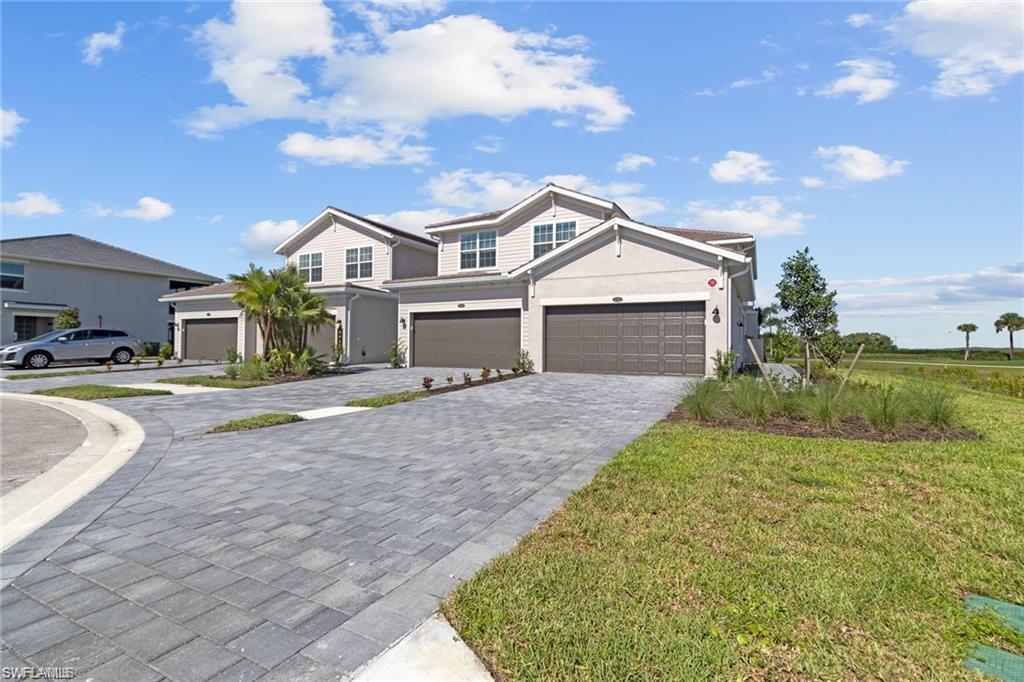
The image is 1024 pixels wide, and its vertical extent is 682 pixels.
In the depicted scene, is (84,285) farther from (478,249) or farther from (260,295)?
(478,249)

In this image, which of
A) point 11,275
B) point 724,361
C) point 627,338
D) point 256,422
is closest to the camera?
point 256,422

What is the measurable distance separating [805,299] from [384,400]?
104ft

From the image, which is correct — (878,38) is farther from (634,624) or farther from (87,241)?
(87,241)

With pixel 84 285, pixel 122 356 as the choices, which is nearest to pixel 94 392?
pixel 122 356

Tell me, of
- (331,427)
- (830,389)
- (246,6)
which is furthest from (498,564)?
(246,6)

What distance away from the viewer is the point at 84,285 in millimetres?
32031

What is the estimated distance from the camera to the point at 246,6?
8797 mm

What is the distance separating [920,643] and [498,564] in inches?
92.4

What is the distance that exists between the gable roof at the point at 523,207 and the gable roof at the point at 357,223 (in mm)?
2254

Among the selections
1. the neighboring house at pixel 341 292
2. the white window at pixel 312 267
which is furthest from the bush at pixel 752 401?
the white window at pixel 312 267

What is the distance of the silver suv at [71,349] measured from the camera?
66.3 ft

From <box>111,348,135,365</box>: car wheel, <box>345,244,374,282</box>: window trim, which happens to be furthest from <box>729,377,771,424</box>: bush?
<box>111,348,135,365</box>: car wheel

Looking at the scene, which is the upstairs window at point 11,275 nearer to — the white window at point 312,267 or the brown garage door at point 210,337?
the brown garage door at point 210,337

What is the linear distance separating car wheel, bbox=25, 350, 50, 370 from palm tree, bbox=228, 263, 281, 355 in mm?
10911
